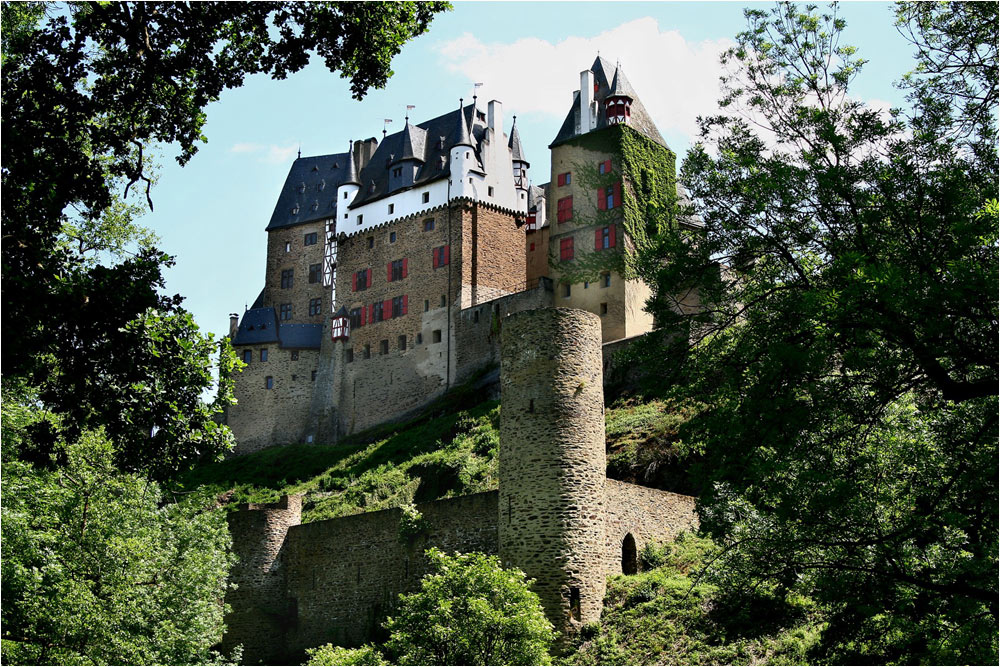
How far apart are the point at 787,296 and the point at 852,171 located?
2.03 m

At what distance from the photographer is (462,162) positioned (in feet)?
202

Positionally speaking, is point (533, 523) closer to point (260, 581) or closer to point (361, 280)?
point (260, 581)

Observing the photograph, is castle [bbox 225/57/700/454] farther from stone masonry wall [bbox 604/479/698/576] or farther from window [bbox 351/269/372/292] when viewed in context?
stone masonry wall [bbox 604/479/698/576]

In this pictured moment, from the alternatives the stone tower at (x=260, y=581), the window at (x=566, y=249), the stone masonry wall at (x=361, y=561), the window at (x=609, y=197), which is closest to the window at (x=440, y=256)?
the window at (x=566, y=249)

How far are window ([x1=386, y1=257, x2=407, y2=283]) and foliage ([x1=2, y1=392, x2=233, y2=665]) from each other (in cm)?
3568

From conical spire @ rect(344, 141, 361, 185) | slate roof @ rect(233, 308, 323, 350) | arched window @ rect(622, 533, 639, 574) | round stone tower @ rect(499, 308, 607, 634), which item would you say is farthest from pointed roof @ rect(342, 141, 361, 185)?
arched window @ rect(622, 533, 639, 574)

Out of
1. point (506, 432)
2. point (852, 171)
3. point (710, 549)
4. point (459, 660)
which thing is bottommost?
point (459, 660)

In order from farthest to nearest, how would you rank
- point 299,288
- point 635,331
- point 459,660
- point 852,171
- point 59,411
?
point 299,288 < point 635,331 < point 459,660 < point 852,171 < point 59,411

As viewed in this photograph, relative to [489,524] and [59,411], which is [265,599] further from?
[59,411]

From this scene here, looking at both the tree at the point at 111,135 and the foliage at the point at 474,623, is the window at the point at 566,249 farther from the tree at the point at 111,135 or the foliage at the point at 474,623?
the tree at the point at 111,135

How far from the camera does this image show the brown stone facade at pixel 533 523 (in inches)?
1054

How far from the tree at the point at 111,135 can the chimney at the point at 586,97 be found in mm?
41498

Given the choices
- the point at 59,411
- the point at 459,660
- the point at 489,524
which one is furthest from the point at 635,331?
the point at 59,411

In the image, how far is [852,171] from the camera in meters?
18.1
